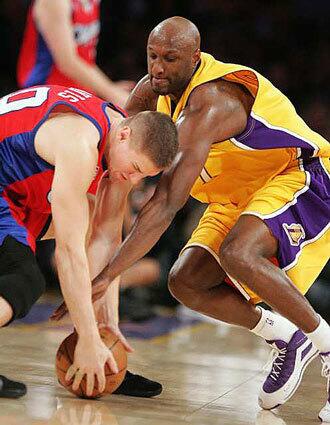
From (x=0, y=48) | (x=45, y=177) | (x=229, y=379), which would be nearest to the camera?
(x=45, y=177)

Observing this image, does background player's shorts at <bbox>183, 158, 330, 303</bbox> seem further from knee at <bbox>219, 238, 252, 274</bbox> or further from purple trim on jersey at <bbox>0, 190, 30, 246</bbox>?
purple trim on jersey at <bbox>0, 190, 30, 246</bbox>

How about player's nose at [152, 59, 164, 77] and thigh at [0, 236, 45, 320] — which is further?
player's nose at [152, 59, 164, 77]

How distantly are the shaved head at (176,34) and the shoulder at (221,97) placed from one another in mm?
209

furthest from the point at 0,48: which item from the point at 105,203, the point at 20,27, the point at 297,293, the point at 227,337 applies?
the point at 297,293

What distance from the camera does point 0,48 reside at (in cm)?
1019

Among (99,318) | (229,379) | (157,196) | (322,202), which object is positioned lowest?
(229,379)

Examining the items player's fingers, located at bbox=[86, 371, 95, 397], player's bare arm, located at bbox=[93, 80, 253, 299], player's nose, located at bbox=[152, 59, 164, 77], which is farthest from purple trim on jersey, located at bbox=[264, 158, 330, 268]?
player's fingers, located at bbox=[86, 371, 95, 397]

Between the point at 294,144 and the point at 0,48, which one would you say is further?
the point at 0,48

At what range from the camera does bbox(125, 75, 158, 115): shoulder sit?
471 centimetres

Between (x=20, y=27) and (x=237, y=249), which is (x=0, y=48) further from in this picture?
(x=237, y=249)

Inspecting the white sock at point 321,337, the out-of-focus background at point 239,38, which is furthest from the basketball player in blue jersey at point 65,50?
the out-of-focus background at point 239,38

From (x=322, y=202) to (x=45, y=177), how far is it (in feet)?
4.23

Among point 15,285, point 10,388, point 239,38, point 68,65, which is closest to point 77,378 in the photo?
point 10,388

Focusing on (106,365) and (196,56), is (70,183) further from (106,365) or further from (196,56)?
(196,56)
